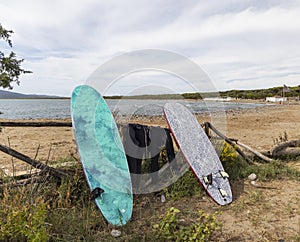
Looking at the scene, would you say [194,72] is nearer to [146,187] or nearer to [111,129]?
[111,129]

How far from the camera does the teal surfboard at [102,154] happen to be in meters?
3.51

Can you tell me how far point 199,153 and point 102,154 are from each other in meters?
1.74

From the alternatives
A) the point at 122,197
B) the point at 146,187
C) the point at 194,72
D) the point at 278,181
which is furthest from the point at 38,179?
the point at 278,181

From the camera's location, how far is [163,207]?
12.6 ft

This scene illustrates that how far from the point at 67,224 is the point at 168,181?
1883 mm

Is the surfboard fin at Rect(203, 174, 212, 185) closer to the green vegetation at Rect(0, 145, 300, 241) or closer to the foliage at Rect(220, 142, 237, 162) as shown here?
the green vegetation at Rect(0, 145, 300, 241)

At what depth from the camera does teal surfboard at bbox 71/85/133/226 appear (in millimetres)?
3512

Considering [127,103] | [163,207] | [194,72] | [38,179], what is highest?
[194,72]

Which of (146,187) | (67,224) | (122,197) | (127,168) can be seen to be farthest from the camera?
(146,187)

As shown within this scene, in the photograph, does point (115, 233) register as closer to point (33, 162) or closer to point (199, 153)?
point (33, 162)

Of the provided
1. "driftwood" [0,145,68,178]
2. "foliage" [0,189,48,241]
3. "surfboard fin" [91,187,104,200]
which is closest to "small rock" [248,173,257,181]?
"surfboard fin" [91,187,104,200]

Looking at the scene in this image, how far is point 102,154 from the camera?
4.01 metres

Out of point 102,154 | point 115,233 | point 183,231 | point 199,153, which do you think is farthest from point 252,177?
point 115,233

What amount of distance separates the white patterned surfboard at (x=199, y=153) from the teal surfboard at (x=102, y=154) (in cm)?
98
